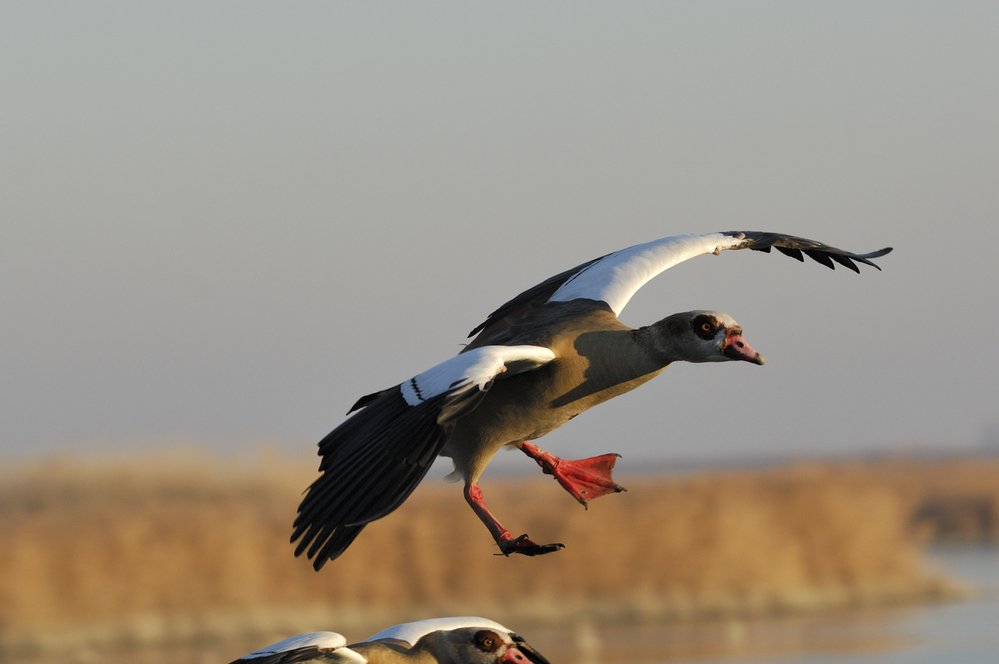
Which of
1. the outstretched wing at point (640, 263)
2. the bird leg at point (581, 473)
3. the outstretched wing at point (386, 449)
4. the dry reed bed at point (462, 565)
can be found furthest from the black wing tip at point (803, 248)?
the dry reed bed at point (462, 565)

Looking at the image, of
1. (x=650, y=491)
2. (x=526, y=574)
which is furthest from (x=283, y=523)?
(x=650, y=491)

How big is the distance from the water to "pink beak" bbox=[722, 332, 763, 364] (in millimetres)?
19871

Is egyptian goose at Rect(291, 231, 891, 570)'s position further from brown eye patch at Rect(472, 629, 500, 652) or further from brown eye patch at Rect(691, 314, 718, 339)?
brown eye patch at Rect(472, 629, 500, 652)

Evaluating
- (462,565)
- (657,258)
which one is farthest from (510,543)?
(462,565)

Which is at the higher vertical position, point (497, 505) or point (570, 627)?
point (497, 505)

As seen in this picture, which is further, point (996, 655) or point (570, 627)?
point (570, 627)

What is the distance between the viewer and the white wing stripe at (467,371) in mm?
8430

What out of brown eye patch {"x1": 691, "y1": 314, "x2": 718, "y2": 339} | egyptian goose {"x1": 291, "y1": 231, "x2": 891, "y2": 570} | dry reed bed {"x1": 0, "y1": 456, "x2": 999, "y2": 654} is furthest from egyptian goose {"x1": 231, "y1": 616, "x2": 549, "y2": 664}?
dry reed bed {"x1": 0, "y1": 456, "x2": 999, "y2": 654}

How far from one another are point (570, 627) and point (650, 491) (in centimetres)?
465

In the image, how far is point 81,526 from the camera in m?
29.2

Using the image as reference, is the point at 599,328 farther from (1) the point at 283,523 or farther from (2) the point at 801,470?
(2) the point at 801,470

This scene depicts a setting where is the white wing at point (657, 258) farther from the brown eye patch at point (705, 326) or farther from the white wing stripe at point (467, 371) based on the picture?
the white wing stripe at point (467, 371)

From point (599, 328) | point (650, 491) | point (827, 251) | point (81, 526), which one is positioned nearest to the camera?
point (599, 328)

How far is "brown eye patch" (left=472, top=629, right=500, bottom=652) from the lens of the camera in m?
9.33
